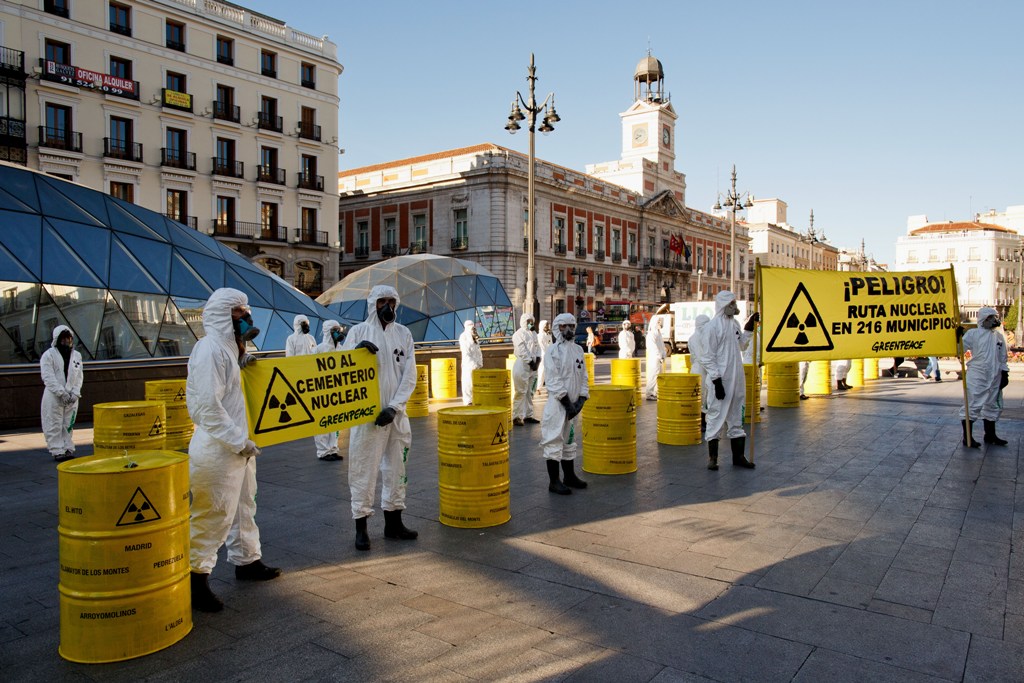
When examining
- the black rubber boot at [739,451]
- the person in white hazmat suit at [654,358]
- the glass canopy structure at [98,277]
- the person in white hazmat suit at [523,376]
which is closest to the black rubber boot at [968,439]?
the black rubber boot at [739,451]

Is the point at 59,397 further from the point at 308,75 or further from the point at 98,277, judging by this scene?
the point at 308,75

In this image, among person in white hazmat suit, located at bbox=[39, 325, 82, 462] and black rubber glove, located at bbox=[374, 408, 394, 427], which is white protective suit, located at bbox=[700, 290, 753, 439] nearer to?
black rubber glove, located at bbox=[374, 408, 394, 427]

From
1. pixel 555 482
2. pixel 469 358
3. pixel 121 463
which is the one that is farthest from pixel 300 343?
pixel 121 463

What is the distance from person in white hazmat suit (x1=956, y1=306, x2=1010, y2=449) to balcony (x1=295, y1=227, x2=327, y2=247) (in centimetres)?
3681

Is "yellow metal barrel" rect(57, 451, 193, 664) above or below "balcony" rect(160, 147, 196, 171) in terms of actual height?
below

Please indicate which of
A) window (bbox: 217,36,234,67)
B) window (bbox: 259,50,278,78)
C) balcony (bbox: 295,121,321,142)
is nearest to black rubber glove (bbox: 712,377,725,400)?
window (bbox: 217,36,234,67)

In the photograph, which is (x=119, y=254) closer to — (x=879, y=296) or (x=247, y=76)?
(x=879, y=296)

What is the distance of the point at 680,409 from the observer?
9.98m

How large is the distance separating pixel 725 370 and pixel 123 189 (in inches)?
1368

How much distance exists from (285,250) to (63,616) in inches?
1538

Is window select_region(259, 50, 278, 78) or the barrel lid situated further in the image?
window select_region(259, 50, 278, 78)

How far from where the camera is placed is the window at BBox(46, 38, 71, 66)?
3225 centimetres

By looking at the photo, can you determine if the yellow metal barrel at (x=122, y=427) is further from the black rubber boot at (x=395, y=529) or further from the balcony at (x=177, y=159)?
the balcony at (x=177, y=159)

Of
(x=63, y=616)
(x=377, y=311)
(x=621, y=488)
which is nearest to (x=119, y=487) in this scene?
(x=63, y=616)
